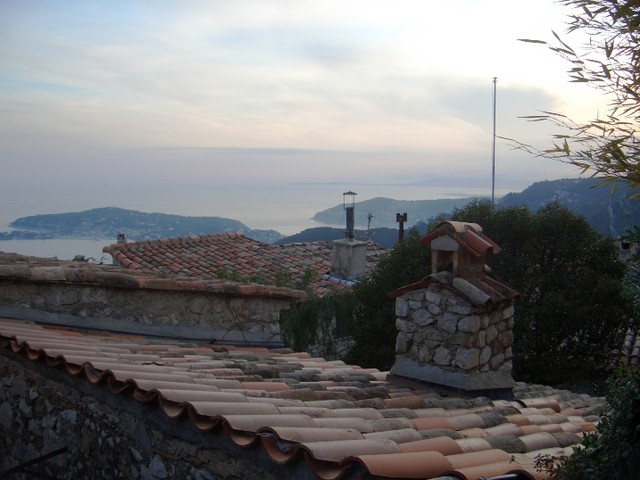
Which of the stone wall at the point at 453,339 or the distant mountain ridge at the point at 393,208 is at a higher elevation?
the distant mountain ridge at the point at 393,208

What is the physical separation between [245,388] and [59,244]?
49.3 feet

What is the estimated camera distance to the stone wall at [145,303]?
6176mm

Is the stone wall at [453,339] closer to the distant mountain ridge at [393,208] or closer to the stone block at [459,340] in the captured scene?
the stone block at [459,340]

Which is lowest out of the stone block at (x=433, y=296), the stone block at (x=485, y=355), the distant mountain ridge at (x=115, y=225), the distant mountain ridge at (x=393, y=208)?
the stone block at (x=485, y=355)

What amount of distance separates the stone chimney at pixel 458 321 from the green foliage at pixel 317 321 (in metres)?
6.08

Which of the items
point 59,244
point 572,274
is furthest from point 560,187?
point 59,244

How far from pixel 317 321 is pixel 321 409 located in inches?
359

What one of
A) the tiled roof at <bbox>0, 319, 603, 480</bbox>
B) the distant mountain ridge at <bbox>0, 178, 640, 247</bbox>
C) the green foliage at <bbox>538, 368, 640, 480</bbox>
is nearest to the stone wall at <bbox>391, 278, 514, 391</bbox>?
the tiled roof at <bbox>0, 319, 603, 480</bbox>

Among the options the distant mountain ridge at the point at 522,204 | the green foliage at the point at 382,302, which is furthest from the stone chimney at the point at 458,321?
the distant mountain ridge at the point at 522,204

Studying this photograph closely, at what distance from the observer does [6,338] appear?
4957mm

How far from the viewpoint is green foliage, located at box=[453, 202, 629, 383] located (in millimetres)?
12734

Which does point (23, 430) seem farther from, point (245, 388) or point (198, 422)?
point (198, 422)

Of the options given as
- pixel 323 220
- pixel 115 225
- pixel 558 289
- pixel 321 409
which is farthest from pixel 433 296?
pixel 323 220

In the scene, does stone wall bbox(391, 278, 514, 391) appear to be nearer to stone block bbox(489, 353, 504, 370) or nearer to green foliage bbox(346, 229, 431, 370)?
stone block bbox(489, 353, 504, 370)
